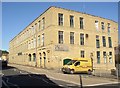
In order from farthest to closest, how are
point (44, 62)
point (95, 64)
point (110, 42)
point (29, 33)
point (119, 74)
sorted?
1. point (29, 33)
2. point (110, 42)
3. point (95, 64)
4. point (44, 62)
5. point (119, 74)

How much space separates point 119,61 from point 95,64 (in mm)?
16968

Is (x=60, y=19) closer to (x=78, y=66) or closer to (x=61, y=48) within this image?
(x=61, y=48)

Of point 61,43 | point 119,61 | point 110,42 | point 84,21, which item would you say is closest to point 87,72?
point 119,61

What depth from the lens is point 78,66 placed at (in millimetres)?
31031

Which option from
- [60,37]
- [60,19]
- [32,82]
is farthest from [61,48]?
[32,82]

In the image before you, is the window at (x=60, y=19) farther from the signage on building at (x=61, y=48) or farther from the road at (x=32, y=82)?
the road at (x=32, y=82)

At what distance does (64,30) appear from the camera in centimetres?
4262

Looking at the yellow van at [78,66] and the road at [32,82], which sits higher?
the yellow van at [78,66]

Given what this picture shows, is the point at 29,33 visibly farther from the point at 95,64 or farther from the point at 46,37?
the point at 95,64

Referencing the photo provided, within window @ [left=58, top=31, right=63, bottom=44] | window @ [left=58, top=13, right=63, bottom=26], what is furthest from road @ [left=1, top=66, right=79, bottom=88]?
window @ [left=58, top=13, right=63, bottom=26]

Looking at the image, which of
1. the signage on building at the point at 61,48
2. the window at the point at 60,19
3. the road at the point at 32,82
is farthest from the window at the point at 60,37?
the road at the point at 32,82

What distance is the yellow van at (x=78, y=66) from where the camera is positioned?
1193 inches

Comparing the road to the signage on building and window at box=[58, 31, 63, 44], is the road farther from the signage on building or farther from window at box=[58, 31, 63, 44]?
window at box=[58, 31, 63, 44]

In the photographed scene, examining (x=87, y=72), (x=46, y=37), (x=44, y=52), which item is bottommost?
(x=87, y=72)
